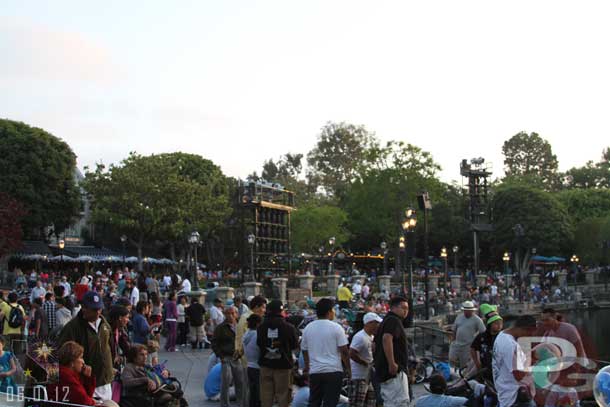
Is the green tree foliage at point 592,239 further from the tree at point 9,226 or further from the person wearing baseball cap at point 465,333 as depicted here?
the person wearing baseball cap at point 465,333

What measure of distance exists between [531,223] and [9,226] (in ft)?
143

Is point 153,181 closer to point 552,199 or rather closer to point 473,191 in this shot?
point 473,191

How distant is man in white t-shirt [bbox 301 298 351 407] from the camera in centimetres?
887

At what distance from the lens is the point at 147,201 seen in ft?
174

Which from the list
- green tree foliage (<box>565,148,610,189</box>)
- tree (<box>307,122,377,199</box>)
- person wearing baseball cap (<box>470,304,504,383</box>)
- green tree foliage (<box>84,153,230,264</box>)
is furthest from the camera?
green tree foliage (<box>565,148,610,189</box>)

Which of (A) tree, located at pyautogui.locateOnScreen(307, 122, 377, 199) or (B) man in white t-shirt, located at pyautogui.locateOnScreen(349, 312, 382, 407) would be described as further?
(A) tree, located at pyautogui.locateOnScreen(307, 122, 377, 199)

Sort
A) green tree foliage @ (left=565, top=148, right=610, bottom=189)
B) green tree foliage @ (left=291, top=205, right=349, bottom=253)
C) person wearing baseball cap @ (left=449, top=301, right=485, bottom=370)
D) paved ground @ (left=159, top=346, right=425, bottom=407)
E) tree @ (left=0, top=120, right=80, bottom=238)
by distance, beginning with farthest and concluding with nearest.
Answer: green tree foliage @ (left=565, top=148, right=610, bottom=189), green tree foliage @ (left=291, top=205, right=349, bottom=253), tree @ (left=0, top=120, right=80, bottom=238), paved ground @ (left=159, top=346, right=425, bottom=407), person wearing baseball cap @ (left=449, top=301, right=485, bottom=370)

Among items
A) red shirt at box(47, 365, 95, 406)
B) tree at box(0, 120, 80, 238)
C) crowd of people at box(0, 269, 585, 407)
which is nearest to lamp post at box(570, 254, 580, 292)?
tree at box(0, 120, 80, 238)

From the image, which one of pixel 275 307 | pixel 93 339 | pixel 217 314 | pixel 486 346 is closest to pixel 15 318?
pixel 217 314

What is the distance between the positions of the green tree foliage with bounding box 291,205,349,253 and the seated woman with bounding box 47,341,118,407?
187 feet

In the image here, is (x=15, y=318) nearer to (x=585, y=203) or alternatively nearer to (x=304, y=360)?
(x=304, y=360)

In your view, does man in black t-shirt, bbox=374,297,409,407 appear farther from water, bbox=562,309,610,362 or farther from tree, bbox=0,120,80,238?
tree, bbox=0,120,80,238

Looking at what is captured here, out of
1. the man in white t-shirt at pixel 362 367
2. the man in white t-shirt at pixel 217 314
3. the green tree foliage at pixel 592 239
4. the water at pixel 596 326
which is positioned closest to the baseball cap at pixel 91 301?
the man in white t-shirt at pixel 362 367

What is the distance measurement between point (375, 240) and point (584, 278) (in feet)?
64.6
